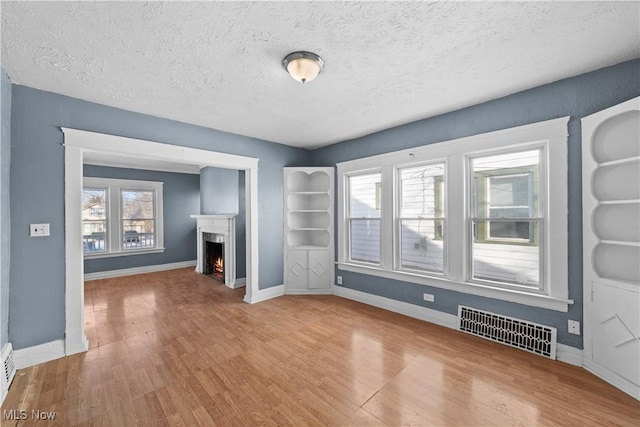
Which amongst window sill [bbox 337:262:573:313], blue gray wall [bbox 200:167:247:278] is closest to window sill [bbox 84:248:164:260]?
blue gray wall [bbox 200:167:247:278]

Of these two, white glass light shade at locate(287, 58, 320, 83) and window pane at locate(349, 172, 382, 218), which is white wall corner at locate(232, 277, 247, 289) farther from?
white glass light shade at locate(287, 58, 320, 83)

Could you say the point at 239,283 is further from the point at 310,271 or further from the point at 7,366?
the point at 7,366

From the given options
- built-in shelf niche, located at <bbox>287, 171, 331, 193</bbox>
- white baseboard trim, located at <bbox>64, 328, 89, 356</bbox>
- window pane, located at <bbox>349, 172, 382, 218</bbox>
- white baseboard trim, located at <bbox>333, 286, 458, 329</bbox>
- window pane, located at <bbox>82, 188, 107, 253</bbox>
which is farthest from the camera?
window pane, located at <bbox>82, 188, 107, 253</bbox>

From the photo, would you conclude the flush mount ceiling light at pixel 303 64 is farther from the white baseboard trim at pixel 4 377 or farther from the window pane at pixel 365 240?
the white baseboard trim at pixel 4 377

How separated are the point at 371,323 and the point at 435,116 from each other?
8.93ft

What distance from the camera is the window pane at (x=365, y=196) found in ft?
13.4

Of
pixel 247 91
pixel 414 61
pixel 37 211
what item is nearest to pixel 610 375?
pixel 414 61

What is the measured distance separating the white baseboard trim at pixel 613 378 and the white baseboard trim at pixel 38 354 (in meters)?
4.85

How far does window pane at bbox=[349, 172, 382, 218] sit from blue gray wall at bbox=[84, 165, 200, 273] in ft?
16.3

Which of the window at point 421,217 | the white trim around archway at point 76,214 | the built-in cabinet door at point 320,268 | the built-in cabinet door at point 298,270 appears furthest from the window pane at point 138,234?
the window at point 421,217

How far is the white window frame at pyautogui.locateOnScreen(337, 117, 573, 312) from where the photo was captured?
2441 mm

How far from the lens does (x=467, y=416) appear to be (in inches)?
69.9

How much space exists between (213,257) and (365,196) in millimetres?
4059

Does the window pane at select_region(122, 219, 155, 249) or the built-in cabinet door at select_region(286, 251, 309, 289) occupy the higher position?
the window pane at select_region(122, 219, 155, 249)
